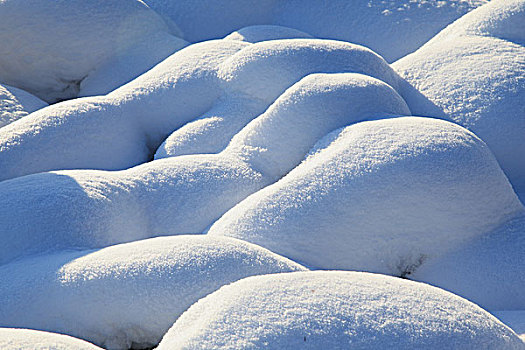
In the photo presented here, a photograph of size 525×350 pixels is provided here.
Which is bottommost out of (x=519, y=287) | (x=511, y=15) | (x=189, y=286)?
(x=519, y=287)

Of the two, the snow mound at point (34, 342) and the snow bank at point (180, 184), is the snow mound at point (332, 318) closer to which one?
the snow mound at point (34, 342)

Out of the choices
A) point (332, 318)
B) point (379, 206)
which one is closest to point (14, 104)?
point (379, 206)

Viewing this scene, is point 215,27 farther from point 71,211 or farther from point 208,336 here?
point 208,336

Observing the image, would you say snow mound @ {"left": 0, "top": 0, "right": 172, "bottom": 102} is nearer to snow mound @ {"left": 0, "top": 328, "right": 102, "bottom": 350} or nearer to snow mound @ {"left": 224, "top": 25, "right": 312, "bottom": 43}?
snow mound @ {"left": 224, "top": 25, "right": 312, "bottom": 43}

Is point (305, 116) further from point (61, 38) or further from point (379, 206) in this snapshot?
point (61, 38)

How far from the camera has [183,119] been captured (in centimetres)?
185

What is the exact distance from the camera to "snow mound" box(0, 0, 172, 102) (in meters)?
2.22

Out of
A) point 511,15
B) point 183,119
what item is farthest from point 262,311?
point 511,15

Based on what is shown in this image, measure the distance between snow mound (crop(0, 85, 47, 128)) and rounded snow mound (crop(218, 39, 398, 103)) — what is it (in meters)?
0.64

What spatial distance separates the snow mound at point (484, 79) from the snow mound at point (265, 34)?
47cm

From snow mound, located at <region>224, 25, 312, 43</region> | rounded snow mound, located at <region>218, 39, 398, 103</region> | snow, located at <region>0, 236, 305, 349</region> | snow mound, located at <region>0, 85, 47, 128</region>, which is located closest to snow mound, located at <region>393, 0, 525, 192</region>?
rounded snow mound, located at <region>218, 39, 398, 103</region>

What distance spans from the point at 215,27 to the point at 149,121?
2.56 feet

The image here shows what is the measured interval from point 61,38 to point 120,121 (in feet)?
1.97

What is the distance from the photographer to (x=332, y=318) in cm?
88
